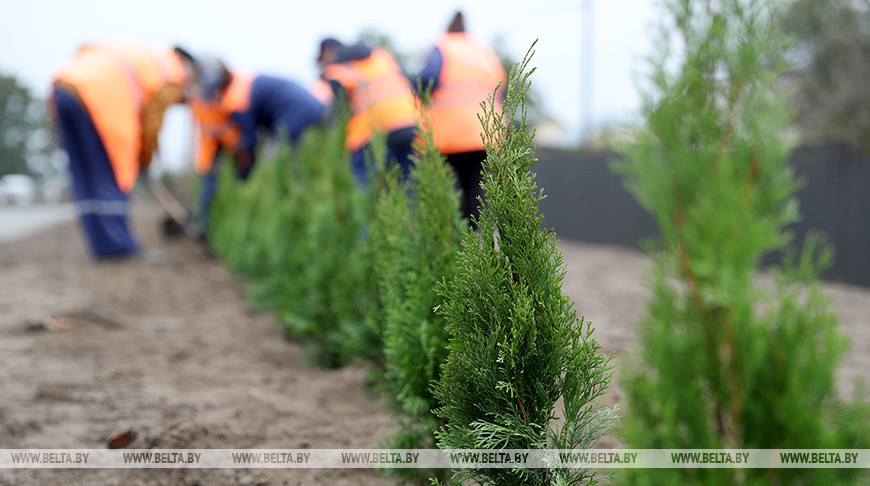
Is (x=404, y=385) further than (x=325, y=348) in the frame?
No

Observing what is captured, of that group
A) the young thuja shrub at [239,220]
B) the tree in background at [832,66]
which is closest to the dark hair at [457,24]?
the young thuja shrub at [239,220]

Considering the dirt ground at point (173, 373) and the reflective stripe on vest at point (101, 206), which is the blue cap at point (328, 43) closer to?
the dirt ground at point (173, 373)

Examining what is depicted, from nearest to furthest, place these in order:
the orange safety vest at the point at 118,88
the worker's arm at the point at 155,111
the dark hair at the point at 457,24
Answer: the dark hair at the point at 457,24 < the orange safety vest at the point at 118,88 < the worker's arm at the point at 155,111

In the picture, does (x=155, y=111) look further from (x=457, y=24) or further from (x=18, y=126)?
(x=18, y=126)

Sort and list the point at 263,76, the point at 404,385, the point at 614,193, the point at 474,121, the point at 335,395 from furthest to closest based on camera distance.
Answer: the point at 614,193
the point at 263,76
the point at 335,395
the point at 474,121
the point at 404,385

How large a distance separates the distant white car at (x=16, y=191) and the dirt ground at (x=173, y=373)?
47073 millimetres

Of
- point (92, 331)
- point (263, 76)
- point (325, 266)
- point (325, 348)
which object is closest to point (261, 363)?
point (325, 348)

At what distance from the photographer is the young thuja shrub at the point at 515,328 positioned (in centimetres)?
172

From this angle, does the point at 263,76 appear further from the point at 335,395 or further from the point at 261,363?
the point at 335,395

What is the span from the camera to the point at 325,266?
14.3 ft

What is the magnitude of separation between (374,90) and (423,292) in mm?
2849

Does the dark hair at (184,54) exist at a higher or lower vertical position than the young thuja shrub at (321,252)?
higher

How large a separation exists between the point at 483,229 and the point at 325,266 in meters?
2.74

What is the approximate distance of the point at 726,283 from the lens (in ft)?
3.52
